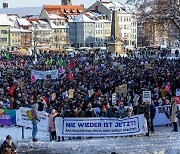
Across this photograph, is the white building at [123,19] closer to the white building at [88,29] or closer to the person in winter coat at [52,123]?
the white building at [88,29]

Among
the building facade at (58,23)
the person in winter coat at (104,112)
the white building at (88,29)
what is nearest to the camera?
the person in winter coat at (104,112)

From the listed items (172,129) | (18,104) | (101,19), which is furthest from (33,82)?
(101,19)

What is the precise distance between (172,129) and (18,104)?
5.90 meters

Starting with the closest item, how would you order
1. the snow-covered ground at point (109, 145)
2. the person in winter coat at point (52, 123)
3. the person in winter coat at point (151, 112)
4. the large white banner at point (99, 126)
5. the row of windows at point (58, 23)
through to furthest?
the snow-covered ground at point (109, 145), the large white banner at point (99, 126), the person in winter coat at point (52, 123), the person in winter coat at point (151, 112), the row of windows at point (58, 23)

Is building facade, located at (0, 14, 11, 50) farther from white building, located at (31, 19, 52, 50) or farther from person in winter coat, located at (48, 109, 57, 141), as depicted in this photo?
person in winter coat, located at (48, 109, 57, 141)

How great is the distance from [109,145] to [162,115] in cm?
450

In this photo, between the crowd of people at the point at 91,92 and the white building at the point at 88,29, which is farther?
the white building at the point at 88,29

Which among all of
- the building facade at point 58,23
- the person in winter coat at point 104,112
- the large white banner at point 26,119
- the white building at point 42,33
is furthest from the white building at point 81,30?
the person in winter coat at point 104,112

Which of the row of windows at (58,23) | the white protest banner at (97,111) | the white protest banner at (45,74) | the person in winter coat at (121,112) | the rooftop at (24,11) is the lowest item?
the white protest banner at (97,111)

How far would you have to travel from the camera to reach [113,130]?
21.3m

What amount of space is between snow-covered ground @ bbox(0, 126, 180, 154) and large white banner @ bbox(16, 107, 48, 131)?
1.19 feet

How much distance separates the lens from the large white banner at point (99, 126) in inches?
834

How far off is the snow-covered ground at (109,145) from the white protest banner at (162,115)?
107 cm

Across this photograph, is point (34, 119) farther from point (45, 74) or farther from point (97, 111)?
point (45, 74)
